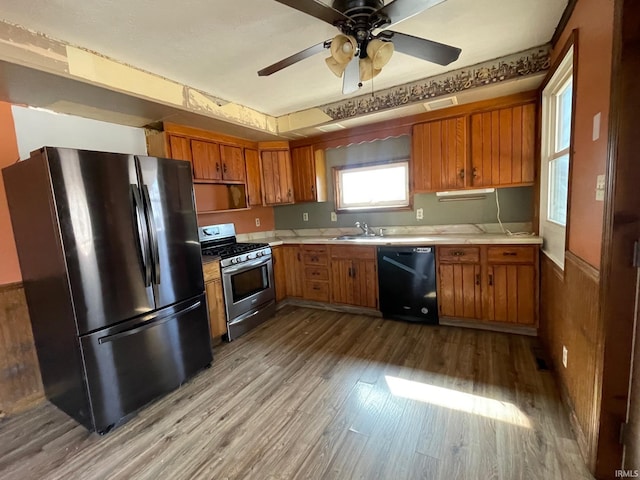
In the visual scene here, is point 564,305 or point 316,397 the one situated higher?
point 564,305

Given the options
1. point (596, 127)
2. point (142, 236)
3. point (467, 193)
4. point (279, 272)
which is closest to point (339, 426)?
point (142, 236)

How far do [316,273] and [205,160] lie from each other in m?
1.87

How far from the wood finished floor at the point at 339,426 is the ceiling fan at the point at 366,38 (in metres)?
2.13

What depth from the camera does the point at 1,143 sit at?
2141mm

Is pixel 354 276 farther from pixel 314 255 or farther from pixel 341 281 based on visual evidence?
pixel 314 255

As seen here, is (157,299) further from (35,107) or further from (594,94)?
(594,94)

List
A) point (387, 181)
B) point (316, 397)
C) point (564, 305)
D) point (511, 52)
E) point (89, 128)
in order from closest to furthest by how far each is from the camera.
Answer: point (564, 305), point (316, 397), point (511, 52), point (89, 128), point (387, 181)

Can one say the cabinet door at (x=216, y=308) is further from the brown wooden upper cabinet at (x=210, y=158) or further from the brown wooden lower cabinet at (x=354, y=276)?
the brown wooden lower cabinet at (x=354, y=276)

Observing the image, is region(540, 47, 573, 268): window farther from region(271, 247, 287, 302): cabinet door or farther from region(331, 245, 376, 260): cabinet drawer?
region(271, 247, 287, 302): cabinet door

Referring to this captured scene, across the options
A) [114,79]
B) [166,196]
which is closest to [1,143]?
[114,79]

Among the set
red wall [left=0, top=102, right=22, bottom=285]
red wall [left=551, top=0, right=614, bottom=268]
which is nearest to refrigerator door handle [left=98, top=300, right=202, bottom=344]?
red wall [left=0, top=102, right=22, bottom=285]

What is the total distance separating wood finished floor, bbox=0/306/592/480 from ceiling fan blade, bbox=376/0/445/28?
222 centimetres

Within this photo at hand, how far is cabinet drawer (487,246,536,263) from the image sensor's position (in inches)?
104

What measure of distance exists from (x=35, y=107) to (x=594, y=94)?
3.70m
